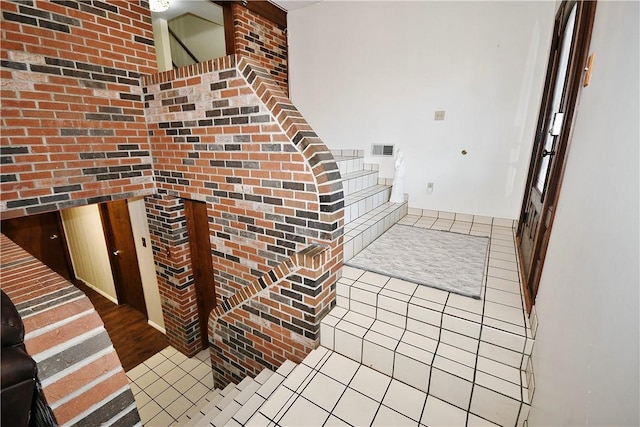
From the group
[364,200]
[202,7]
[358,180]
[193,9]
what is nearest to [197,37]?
[193,9]

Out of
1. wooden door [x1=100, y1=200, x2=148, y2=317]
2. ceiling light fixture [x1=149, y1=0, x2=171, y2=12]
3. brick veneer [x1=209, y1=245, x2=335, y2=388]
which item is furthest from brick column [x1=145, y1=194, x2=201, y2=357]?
ceiling light fixture [x1=149, y1=0, x2=171, y2=12]

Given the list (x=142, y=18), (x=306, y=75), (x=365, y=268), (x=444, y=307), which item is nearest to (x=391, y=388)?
(x=444, y=307)

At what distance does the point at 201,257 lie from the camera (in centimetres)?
336

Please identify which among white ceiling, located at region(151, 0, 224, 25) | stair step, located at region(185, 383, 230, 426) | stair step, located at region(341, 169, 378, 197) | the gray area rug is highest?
white ceiling, located at region(151, 0, 224, 25)

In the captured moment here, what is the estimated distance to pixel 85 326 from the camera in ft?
4.62

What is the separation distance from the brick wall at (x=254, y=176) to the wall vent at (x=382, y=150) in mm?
2237

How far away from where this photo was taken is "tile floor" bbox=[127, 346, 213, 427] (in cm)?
289

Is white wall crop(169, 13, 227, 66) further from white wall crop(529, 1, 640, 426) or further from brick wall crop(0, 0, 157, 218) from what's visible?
white wall crop(529, 1, 640, 426)

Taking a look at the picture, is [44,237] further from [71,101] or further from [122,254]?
[71,101]

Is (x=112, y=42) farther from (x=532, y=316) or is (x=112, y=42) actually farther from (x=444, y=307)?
(x=532, y=316)

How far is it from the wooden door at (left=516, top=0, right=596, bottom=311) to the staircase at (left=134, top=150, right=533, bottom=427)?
0.44 m

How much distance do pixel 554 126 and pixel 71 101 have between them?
144 inches

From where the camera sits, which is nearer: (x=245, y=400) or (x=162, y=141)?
(x=245, y=400)

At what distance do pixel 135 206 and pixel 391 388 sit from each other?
3.78 metres
